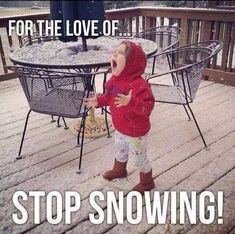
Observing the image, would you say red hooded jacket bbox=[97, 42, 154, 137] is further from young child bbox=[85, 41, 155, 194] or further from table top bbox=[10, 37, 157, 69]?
table top bbox=[10, 37, 157, 69]

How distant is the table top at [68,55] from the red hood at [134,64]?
48cm

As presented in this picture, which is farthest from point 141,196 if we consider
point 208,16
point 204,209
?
point 208,16

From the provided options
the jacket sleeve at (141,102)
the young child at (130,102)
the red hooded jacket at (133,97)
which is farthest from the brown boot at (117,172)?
the jacket sleeve at (141,102)

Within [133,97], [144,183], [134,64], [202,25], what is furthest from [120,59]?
[202,25]

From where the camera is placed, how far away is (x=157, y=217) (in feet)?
6.03

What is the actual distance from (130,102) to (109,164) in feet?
2.70

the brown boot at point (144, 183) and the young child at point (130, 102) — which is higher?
the young child at point (130, 102)

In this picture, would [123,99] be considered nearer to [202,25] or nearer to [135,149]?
[135,149]

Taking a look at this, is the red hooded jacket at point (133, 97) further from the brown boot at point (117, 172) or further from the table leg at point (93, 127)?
the table leg at point (93, 127)

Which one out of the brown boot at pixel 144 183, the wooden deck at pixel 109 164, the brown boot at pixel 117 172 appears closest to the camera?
the wooden deck at pixel 109 164

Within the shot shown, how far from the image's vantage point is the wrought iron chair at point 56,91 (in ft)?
6.92

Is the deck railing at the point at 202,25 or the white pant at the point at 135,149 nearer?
the white pant at the point at 135,149

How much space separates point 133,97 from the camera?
5.55 feet

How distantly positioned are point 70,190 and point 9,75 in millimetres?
2736
